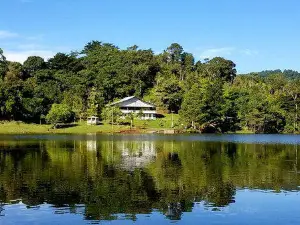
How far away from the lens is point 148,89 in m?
150

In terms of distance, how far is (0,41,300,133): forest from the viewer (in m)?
114

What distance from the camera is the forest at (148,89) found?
11394 centimetres

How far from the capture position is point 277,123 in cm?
12250

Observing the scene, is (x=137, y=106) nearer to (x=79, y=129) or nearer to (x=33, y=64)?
(x=79, y=129)

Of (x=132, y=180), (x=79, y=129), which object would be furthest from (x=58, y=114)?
(x=132, y=180)

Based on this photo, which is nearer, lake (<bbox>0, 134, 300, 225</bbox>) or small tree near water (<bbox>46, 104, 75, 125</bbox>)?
lake (<bbox>0, 134, 300, 225</bbox>)

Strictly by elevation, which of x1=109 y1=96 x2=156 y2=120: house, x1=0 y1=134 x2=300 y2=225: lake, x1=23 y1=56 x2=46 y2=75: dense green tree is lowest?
x1=0 y1=134 x2=300 y2=225: lake

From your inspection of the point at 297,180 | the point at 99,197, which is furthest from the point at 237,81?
the point at 99,197

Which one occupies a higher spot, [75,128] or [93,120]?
[93,120]

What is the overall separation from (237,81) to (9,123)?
274ft

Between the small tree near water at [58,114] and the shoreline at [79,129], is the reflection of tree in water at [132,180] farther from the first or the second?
the small tree near water at [58,114]

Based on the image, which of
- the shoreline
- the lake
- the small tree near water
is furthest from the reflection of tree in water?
the small tree near water

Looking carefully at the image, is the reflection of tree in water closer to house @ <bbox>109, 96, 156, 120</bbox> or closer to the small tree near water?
the small tree near water

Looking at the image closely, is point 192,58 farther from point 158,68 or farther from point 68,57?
point 68,57
